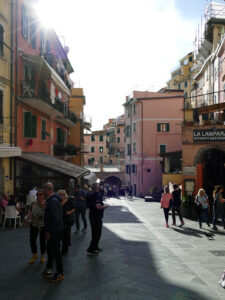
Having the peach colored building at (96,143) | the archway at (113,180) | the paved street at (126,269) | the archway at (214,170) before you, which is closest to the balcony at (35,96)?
the paved street at (126,269)

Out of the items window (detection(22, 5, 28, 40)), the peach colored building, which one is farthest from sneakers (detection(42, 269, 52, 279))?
the peach colored building

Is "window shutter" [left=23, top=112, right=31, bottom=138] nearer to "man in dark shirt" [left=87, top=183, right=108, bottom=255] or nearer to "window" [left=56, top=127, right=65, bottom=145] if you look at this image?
"window" [left=56, top=127, right=65, bottom=145]

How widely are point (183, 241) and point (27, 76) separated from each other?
12298mm

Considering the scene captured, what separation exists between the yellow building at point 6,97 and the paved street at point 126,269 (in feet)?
14.7

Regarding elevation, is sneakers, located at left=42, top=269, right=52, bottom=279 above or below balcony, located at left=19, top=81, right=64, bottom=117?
below

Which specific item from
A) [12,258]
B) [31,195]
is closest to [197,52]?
[31,195]

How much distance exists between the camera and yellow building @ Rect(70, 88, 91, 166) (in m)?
34.7

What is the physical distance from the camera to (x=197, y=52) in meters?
34.2

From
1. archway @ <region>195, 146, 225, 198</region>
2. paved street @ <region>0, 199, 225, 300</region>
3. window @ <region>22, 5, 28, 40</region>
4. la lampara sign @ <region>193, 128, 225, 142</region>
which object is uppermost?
window @ <region>22, 5, 28, 40</region>

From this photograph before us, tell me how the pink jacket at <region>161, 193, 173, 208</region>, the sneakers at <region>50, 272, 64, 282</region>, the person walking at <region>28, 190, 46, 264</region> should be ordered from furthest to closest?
1. the pink jacket at <region>161, 193, 173, 208</region>
2. the person walking at <region>28, 190, 46, 264</region>
3. the sneakers at <region>50, 272, 64, 282</region>

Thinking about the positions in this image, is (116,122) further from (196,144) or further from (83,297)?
(83,297)

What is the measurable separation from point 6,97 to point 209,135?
10934 mm

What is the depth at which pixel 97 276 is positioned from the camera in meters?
5.99

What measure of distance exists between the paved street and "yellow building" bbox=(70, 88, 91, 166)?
77.7 ft
